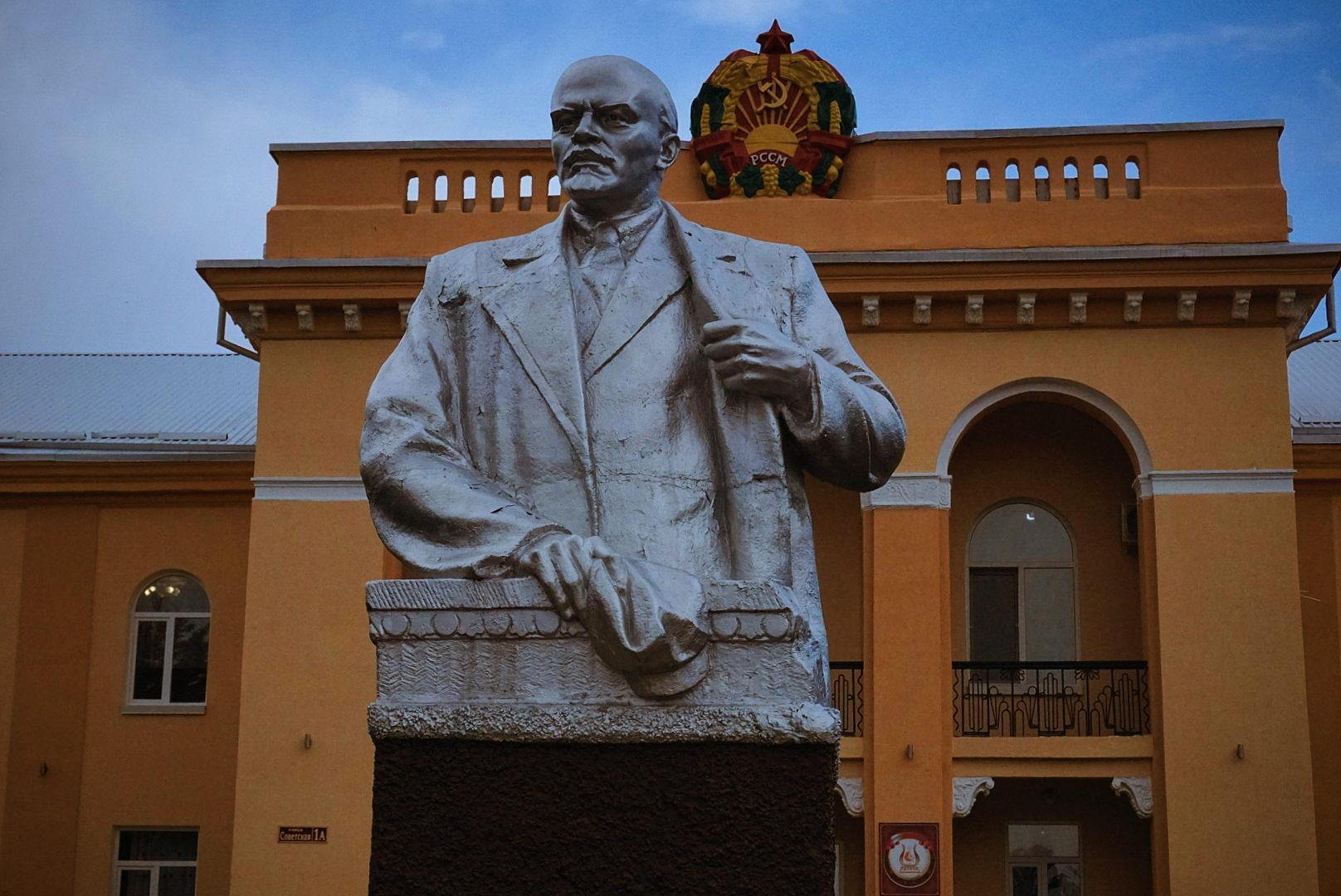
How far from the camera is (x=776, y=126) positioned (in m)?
16.7

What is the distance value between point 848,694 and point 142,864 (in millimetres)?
8295

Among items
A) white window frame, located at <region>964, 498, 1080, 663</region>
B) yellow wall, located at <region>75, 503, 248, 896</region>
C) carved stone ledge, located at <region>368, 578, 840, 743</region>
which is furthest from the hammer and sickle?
carved stone ledge, located at <region>368, 578, 840, 743</region>

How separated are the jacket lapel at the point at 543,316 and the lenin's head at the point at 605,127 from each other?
0.16 meters

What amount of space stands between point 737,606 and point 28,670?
59.3 ft

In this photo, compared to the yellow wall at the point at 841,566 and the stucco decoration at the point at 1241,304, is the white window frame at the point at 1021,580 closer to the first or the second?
the yellow wall at the point at 841,566

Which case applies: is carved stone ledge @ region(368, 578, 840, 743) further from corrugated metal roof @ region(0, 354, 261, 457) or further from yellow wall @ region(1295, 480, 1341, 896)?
corrugated metal roof @ region(0, 354, 261, 457)

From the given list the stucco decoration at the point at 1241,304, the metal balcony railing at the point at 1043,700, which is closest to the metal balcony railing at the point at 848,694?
the metal balcony railing at the point at 1043,700

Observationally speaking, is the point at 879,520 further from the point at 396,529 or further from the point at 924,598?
the point at 396,529

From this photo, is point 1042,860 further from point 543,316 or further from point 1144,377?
point 543,316

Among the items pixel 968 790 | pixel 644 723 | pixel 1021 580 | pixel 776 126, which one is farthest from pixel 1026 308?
pixel 644 723

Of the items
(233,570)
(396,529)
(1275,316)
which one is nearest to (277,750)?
(233,570)

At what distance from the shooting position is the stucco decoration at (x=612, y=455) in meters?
2.97

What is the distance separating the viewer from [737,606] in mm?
2959

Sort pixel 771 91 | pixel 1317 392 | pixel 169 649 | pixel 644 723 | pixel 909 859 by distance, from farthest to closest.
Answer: pixel 1317 392, pixel 169 649, pixel 771 91, pixel 909 859, pixel 644 723
